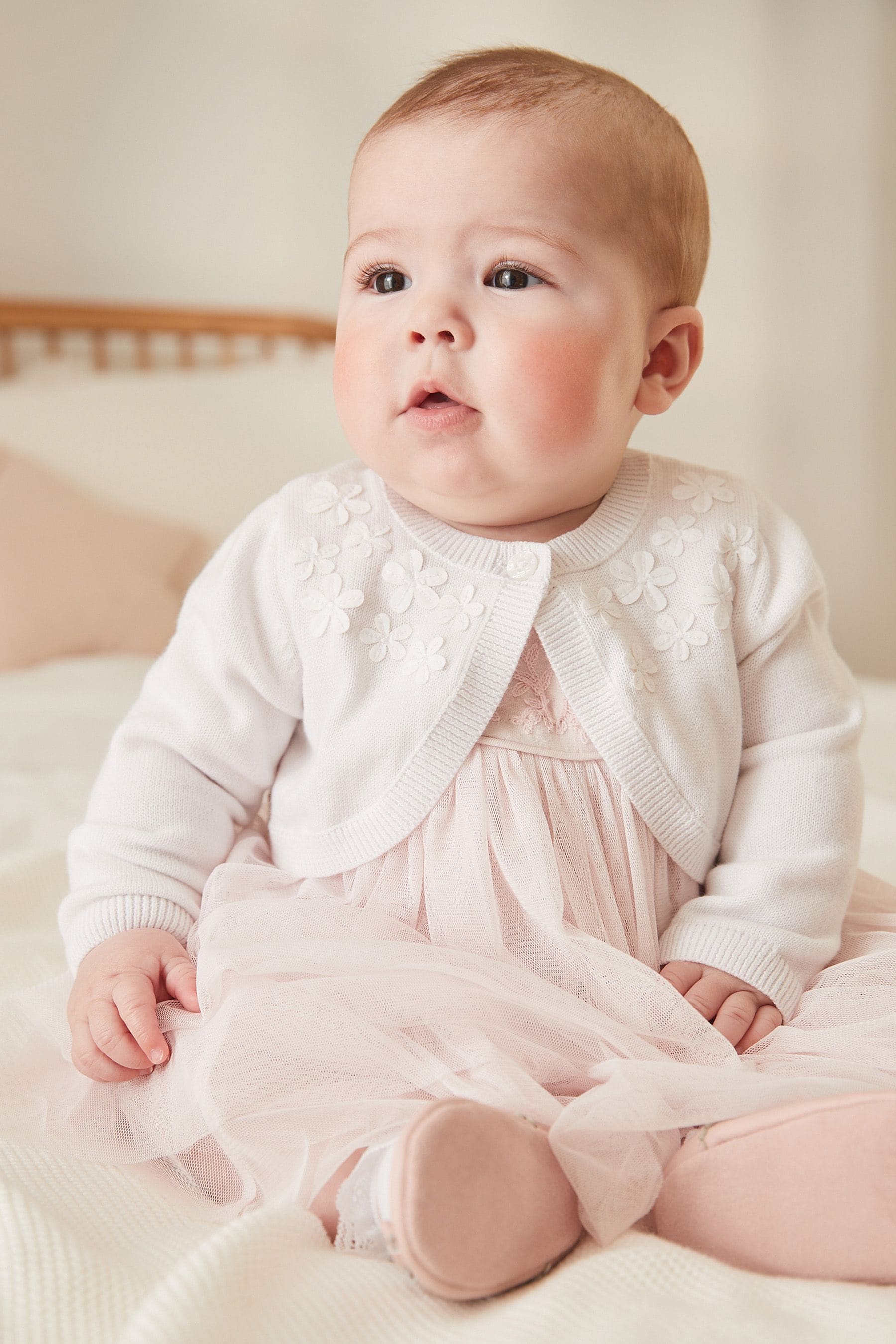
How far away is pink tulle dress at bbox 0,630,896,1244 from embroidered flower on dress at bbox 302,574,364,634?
0.39ft

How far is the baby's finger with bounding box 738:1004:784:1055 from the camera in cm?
74

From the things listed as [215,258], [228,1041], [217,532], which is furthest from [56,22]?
[228,1041]

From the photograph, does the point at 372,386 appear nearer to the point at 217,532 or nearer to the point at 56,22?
the point at 217,532

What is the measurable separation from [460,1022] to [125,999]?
0.21 meters

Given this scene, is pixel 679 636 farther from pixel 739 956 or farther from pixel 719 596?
pixel 739 956

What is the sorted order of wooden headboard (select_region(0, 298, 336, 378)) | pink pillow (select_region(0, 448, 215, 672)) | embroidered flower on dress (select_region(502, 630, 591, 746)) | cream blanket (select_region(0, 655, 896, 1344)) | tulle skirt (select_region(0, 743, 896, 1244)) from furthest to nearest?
wooden headboard (select_region(0, 298, 336, 378)) → pink pillow (select_region(0, 448, 215, 672)) → embroidered flower on dress (select_region(502, 630, 591, 746)) → tulle skirt (select_region(0, 743, 896, 1244)) → cream blanket (select_region(0, 655, 896, 1344))

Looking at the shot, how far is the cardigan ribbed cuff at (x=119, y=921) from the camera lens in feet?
2.59

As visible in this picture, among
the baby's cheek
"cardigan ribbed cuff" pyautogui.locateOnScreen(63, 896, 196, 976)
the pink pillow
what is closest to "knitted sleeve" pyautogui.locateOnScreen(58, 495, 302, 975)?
"cardigan ribbed cuff" pyautogui.locateOnScreen(63, 896, 196, 976)

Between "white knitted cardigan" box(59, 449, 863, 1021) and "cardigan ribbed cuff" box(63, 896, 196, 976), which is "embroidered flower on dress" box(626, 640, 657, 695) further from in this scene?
"cardigan ribbed cuff" box(63, 896, 196, 976)

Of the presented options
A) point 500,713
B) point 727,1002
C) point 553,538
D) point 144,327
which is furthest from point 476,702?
point 144,327

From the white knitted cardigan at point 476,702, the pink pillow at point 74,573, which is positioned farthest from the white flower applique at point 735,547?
the pink pillow at point 74,573

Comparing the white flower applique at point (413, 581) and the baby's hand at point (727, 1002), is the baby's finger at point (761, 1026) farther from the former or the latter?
the white flower applique at point (413, 581)

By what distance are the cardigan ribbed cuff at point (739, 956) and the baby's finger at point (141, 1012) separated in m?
0.32

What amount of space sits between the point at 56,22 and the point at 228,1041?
221cm
